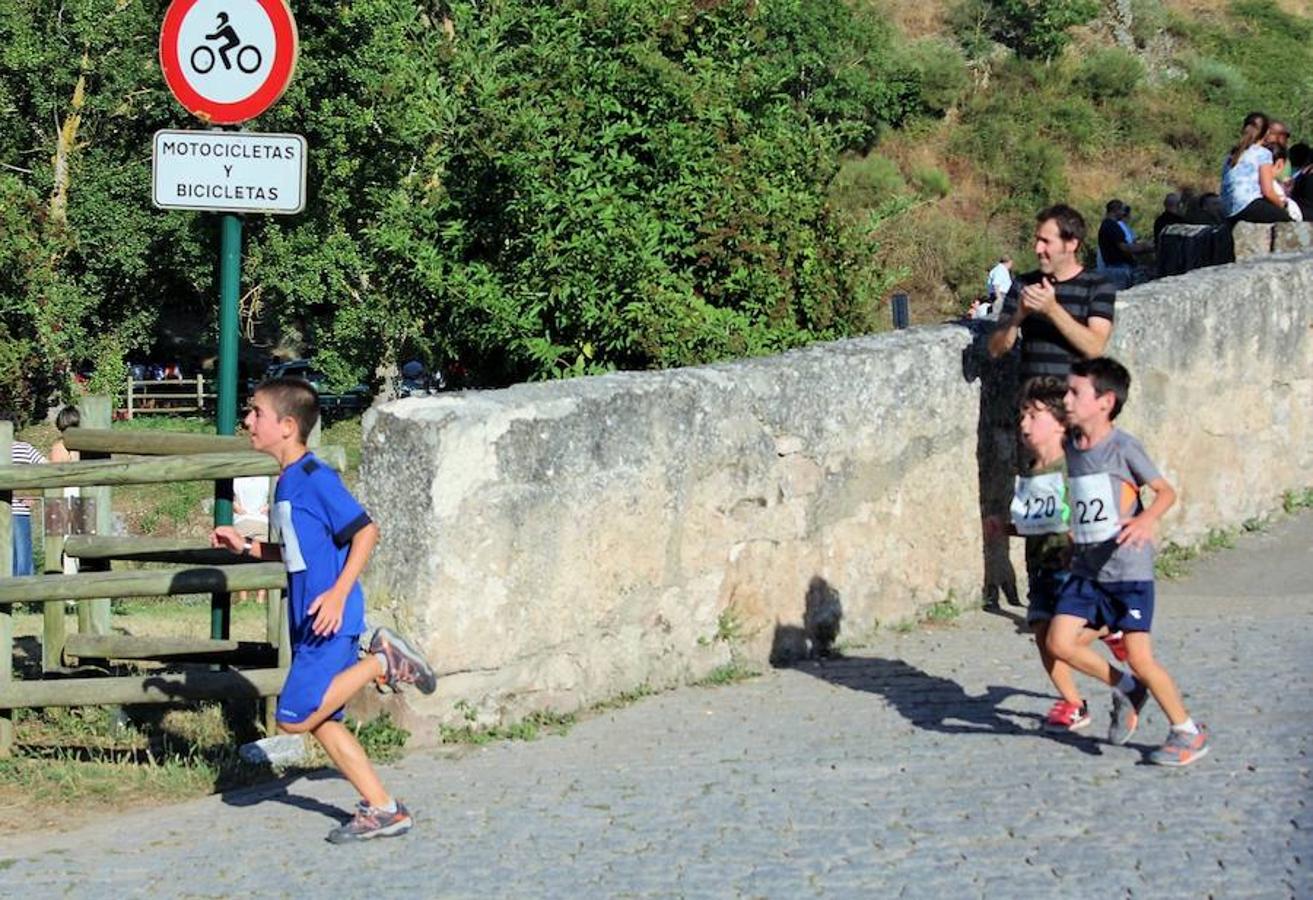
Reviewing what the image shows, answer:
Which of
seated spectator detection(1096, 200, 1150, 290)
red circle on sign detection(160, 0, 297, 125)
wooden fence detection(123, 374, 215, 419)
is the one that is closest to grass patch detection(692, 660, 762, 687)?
red circle on sign detection(160, 0, 297, 125)

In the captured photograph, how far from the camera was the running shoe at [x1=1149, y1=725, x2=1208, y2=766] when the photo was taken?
631 centimetres

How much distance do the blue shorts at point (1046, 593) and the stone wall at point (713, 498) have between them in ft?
4.98

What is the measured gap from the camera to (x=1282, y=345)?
431 inches

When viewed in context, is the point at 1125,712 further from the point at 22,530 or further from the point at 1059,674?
the point at 22,530

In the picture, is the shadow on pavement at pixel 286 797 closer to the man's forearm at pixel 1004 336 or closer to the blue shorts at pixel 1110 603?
the blue shorts at pixel 1110 603

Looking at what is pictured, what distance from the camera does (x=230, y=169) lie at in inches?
322

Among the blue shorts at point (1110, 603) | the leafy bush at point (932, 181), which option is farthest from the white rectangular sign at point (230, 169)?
the leafy bush at point (932, 181)

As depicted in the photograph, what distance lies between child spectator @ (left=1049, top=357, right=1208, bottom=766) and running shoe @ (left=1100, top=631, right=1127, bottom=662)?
6 centimetres

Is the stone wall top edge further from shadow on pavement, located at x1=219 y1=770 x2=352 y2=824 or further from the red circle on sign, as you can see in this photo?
the red circle on sign

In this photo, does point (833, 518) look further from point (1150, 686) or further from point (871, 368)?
point (1150, 686)

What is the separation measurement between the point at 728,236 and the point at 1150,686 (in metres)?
4.99

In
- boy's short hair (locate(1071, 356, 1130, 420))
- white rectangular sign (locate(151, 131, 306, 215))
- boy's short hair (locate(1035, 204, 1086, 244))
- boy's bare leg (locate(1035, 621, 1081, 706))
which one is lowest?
boy's bare leg (locate(1035, 621, 1081, 706))

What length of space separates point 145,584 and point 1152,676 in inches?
148

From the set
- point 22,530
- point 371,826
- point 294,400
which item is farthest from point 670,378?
point 22,530
